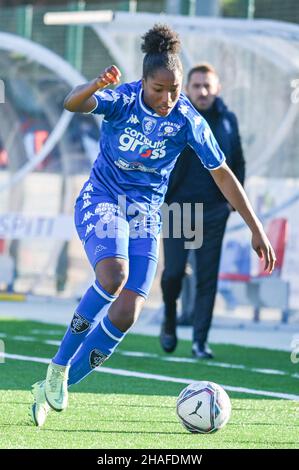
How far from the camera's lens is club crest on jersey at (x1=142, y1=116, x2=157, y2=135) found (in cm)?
645

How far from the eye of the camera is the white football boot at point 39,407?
609cm

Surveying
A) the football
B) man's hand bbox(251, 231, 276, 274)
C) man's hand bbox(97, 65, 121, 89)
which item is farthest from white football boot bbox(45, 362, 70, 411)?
man's hand bbox(97, 65, 121, 89)

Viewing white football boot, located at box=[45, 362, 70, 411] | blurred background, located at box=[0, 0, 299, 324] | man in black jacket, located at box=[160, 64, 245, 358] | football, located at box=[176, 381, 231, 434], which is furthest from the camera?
blurred background, located at box=[0, 0, 299, 324]

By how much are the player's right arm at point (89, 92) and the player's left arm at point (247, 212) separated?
2.69 feet

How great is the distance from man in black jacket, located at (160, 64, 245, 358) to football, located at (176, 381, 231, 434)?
3556mm

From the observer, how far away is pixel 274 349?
36.7 feet

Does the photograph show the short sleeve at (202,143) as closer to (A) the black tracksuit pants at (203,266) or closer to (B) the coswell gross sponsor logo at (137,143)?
(B) the coswell gross sponsor logo at (137,143)

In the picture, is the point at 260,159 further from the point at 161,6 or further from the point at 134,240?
the point at 134,240

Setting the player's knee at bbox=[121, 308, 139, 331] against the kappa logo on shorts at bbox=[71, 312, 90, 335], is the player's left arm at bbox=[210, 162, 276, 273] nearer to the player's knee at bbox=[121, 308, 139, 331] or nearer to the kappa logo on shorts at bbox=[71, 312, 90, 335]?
the player's knee at bbox=[121, 308, 139, 331]

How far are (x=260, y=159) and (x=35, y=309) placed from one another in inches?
139

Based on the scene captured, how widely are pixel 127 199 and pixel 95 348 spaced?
0.83 m

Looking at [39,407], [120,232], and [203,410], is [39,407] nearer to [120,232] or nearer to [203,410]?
[203,410]

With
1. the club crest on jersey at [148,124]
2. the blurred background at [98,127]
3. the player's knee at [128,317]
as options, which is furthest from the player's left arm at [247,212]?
the blurred background at [98,127]

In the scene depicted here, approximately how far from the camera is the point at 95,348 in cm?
638
